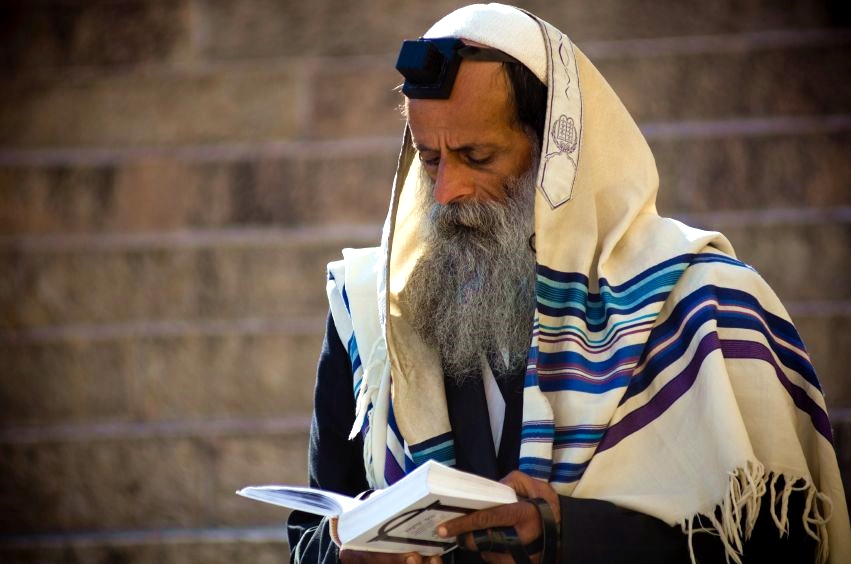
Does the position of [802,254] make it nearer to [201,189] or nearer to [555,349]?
[201,189]

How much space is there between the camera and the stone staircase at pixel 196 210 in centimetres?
571

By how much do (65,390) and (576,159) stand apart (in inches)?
141

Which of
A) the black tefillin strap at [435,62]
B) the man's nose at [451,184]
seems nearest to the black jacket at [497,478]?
the man's nose at [451,184]

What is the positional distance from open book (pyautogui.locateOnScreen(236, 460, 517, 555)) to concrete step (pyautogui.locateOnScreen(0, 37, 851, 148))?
3.37m

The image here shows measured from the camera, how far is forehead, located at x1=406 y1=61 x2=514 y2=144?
3.16m

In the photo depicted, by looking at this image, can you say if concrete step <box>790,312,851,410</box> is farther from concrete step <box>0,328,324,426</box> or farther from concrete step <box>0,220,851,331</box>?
concrete step <box>0,328,324,426</box>

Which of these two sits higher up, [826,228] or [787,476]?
[826,228]

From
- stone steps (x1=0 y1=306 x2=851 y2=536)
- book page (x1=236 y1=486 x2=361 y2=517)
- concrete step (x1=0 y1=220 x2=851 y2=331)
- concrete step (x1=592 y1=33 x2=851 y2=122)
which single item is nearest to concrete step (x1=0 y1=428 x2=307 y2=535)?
stone steps (x1=0 y1=306 x2=851 y2=536)

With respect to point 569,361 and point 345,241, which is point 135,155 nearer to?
point 345,241

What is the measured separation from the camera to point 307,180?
5.88 m

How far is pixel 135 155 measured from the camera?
5977 millimetres

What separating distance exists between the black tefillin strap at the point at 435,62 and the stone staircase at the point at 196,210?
2.59m

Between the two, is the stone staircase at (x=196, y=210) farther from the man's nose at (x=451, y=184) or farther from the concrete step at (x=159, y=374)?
the man's nose at (x=451, y=184)

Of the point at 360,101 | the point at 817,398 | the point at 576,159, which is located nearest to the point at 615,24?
the point at 360,101
